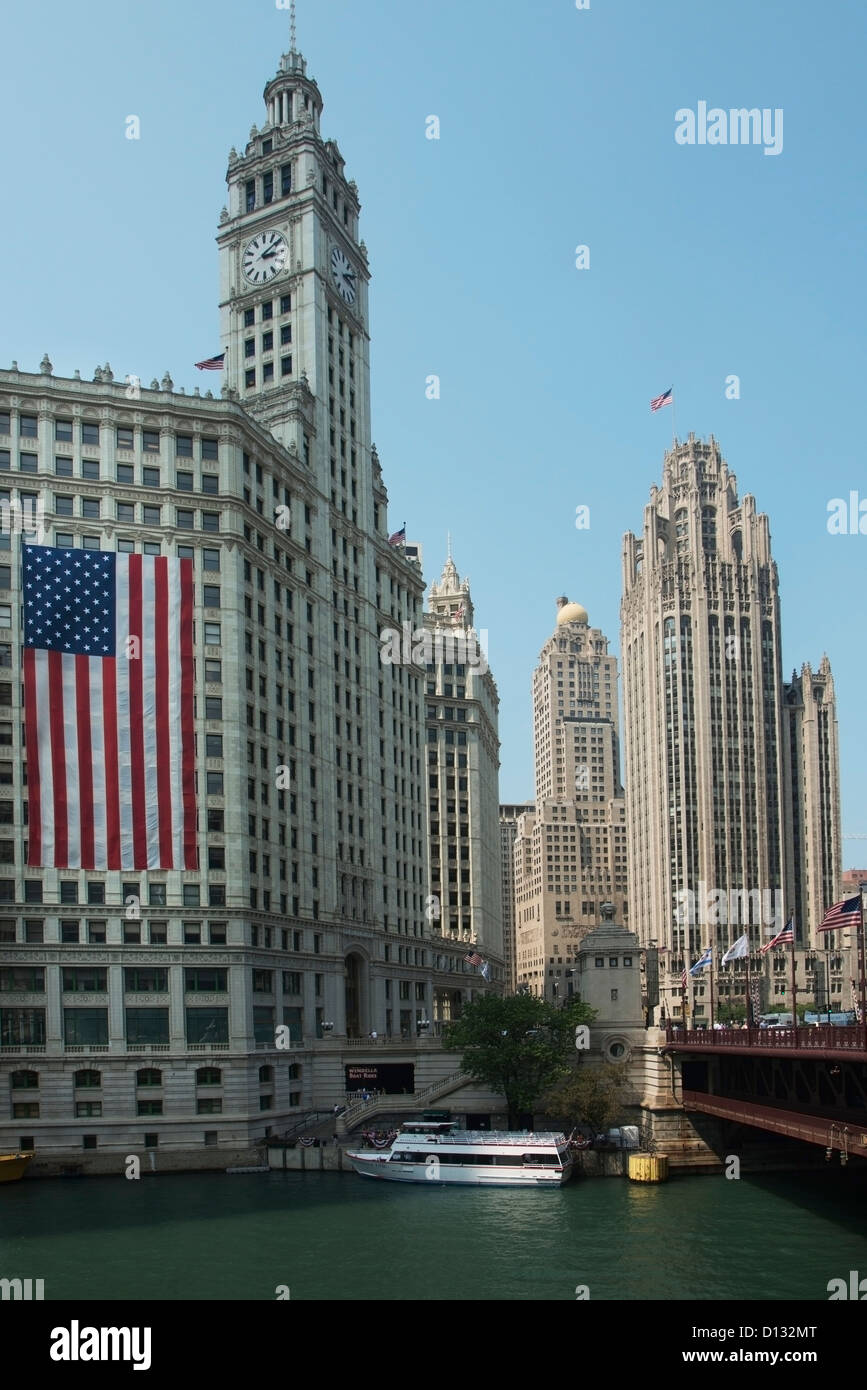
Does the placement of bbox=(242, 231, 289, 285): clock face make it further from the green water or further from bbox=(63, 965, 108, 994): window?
the green water

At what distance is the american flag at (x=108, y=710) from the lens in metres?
83.5

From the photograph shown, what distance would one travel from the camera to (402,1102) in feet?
307

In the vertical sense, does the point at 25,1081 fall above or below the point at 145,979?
below

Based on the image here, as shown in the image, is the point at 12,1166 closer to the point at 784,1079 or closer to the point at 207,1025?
the point at 207,1025

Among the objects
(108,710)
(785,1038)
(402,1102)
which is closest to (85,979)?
(108,710)

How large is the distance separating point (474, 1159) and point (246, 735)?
31015mm

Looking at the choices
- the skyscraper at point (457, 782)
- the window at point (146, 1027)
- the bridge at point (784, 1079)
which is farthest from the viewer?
the skyscraper at point (457, 782)

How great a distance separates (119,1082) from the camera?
83.4m

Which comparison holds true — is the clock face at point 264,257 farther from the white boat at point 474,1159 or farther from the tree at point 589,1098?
the white boat at point 474,1159

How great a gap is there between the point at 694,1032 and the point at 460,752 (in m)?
83.1

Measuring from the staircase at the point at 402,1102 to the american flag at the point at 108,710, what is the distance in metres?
21.0

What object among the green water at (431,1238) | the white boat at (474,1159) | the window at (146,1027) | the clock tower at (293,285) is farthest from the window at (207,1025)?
the clock tower at (293,285)
